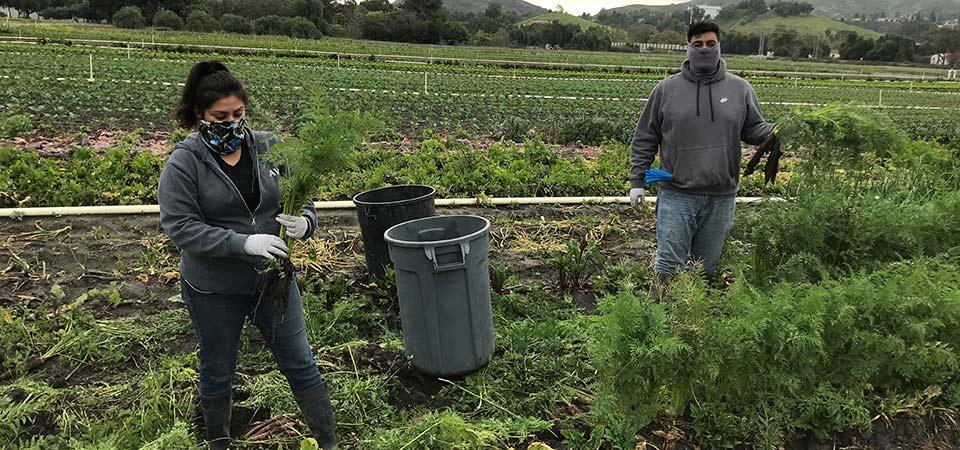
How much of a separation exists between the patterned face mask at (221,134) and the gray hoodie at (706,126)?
2691 mm

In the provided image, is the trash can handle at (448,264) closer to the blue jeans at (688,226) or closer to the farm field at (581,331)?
the farm field at (581,331)

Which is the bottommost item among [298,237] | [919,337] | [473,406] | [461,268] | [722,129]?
[473,406]

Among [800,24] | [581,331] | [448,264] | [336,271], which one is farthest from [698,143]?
[800,24]

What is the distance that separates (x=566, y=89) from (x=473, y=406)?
22.5 meters

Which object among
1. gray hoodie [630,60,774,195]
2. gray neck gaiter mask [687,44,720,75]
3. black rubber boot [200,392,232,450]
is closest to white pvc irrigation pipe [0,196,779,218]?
gray hoodie [630,60,774,195]

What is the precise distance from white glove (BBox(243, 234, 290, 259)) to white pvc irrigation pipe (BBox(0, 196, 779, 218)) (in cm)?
447

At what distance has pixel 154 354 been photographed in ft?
13.8

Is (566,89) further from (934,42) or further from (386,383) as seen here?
(934,42)

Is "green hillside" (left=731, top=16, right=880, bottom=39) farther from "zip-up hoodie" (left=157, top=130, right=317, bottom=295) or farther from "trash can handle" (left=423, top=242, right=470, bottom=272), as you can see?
"zip-up hoodie" (left=157, top=130, right=317, bottom=295)

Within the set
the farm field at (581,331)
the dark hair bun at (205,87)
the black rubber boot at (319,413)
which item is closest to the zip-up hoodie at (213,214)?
the dark hair bun at (205,87)

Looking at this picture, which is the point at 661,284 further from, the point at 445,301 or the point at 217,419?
the point at 217,419

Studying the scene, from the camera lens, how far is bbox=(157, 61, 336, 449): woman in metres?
2.70

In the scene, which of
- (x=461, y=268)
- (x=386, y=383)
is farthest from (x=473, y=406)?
(x=461, y=268)

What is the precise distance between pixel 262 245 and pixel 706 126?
9.29 ft
